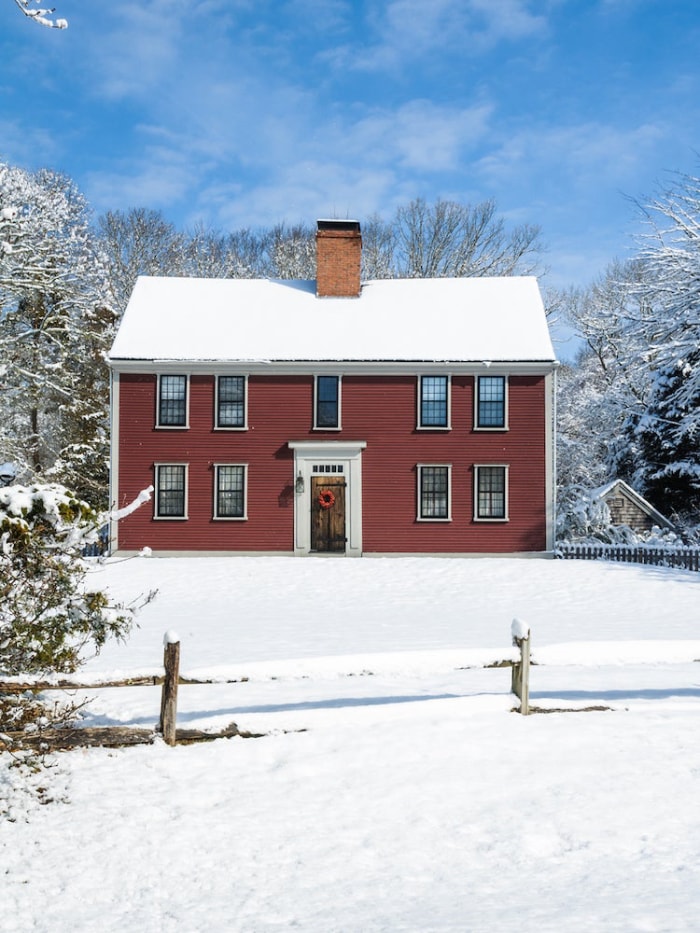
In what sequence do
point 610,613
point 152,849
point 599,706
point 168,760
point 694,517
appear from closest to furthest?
point 152,849 → point 168,760 → point 599,706 → point 610,613 → point 694,517

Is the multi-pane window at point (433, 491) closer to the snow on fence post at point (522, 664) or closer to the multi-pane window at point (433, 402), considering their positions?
the multi-pane window at point (433, 402)

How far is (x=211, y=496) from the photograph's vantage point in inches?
1056

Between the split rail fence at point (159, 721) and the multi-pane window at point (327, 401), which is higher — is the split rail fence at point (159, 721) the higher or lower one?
the lower one

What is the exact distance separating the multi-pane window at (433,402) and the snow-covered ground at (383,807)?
609 inches

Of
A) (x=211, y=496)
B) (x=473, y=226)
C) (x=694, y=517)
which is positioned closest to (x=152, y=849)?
(x=211, y=496)

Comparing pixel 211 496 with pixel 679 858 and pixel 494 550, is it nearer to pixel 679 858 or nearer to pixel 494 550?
pixel 494 550

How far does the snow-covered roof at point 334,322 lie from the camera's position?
89.0ft

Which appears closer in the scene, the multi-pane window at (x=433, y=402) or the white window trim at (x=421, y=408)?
the white window trim at (x=421, y=408)

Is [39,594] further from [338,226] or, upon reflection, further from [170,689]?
[338,226]

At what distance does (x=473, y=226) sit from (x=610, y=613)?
31.8m

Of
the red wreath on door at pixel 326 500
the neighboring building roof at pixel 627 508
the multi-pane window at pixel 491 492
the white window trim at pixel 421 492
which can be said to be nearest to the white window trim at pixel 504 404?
the multi-pane window at pixel 491 492

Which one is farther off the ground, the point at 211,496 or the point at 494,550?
the point at 211,496

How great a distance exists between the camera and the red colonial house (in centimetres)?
2672

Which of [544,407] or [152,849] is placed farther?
[544,407]
